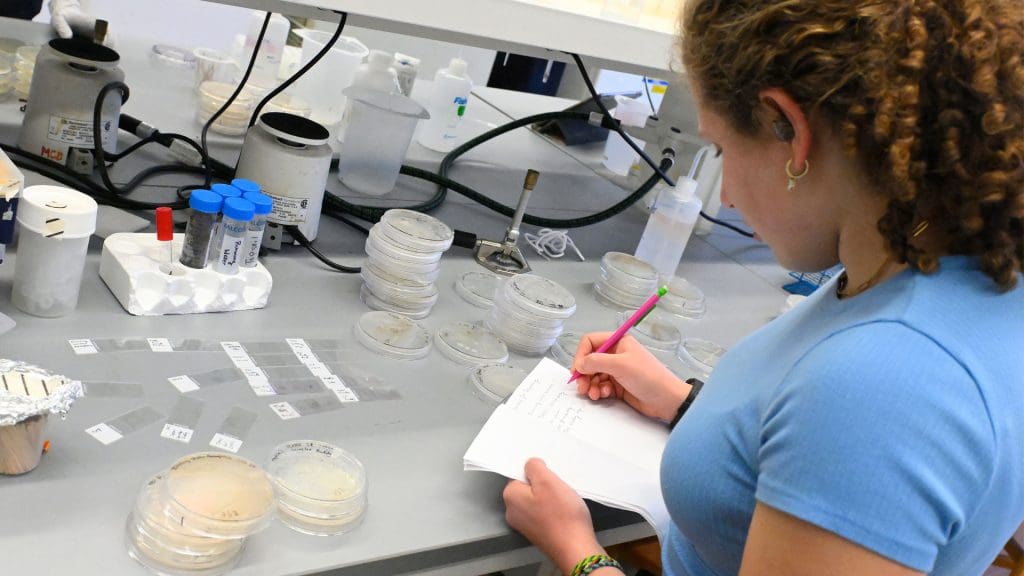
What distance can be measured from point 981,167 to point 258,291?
0.94 metres

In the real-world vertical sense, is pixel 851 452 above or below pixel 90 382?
above

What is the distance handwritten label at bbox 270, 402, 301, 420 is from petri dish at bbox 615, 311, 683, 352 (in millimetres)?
707

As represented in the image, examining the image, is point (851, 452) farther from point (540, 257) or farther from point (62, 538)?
point (540, 257)

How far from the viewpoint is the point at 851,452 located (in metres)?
0.70

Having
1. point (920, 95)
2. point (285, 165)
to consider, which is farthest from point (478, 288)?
point (920, 95)

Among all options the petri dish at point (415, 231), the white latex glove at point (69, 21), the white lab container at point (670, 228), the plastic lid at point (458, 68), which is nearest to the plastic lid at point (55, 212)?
the petri dish at point (415, 231)

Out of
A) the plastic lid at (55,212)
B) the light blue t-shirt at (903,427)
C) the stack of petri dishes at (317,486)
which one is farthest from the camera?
the plastic lid at (55,212)

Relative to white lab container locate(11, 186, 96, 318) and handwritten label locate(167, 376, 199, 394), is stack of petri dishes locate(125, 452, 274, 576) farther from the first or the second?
white lab container locate(11, 186, 96, 318)

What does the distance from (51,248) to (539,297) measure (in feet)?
2.35

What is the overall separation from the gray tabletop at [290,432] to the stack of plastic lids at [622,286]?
35mm

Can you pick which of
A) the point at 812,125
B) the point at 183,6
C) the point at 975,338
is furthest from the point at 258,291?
the point at 183,6

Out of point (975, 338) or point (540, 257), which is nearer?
point (975, 338)

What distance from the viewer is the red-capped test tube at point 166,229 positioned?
4.10 feet

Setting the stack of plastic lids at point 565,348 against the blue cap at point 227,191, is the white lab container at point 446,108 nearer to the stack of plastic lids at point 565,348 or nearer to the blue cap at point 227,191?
the stack of plastic lids at point 565,348
